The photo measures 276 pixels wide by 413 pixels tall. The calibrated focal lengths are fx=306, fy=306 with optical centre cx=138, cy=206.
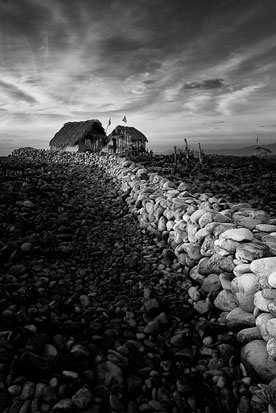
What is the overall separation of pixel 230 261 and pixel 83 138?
1352 inches

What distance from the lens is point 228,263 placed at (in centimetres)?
518

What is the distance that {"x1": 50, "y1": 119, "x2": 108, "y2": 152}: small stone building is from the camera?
122 ft

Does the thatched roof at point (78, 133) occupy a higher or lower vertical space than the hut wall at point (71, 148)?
higher

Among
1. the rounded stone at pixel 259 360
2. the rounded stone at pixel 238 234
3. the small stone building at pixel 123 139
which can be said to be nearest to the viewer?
the rounded stone at pixel 259 360

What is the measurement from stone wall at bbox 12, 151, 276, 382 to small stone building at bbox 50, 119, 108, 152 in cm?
2973

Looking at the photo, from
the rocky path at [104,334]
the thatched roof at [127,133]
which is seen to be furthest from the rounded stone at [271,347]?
the thatched roof at [127,133]

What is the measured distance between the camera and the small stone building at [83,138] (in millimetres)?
37188

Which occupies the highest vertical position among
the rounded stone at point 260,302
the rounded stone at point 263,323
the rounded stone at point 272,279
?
the rounded stone at point 272,279

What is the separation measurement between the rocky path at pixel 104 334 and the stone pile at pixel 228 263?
0.19 meters

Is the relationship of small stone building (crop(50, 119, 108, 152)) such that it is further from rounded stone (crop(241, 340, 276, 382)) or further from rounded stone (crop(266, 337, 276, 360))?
rounded stone (crop(266, 337, 276, 360))

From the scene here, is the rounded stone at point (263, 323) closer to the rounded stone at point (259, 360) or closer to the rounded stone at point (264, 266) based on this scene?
the rounded stone at point (259, 360)

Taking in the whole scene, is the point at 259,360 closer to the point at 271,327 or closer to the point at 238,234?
the point at 271,327

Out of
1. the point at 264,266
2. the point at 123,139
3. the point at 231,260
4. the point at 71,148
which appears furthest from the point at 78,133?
the point at 264,266

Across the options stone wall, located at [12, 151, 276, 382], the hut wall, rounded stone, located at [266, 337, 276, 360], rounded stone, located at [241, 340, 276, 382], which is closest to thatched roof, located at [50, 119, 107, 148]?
the hut wall
